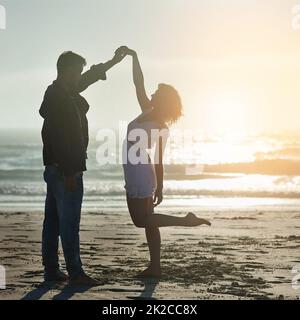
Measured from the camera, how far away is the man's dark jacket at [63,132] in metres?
6.67

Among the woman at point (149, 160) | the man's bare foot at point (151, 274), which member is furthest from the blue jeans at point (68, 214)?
the man's bare foot at point (151, 274)

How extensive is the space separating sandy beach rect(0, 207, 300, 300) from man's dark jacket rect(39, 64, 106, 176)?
3.37 feet

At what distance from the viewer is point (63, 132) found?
6.69 meters

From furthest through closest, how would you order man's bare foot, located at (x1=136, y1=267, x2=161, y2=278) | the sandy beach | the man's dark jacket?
man's bare foot, located at (x1=136, y1=267, x2=161, y2=278) < the man's dark jacket < the sandy beach

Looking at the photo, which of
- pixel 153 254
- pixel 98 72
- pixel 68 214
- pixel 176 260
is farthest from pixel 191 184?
pixel 68 214

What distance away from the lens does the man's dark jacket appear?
6672 millimetres

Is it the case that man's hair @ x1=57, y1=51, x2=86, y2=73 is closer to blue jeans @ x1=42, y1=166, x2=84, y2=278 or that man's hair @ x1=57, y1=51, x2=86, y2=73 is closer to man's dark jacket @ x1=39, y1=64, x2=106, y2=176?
man's dark jacket @ x1=39, y1=64, x2=106, y2=176

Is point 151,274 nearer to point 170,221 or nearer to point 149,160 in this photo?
point 170,221

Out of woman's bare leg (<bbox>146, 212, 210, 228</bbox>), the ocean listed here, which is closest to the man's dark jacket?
woman's bare leg (<bbox>146, 212, 210, 228</bbox>)

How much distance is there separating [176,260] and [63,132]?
2.35m

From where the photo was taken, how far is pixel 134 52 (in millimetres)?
7281
